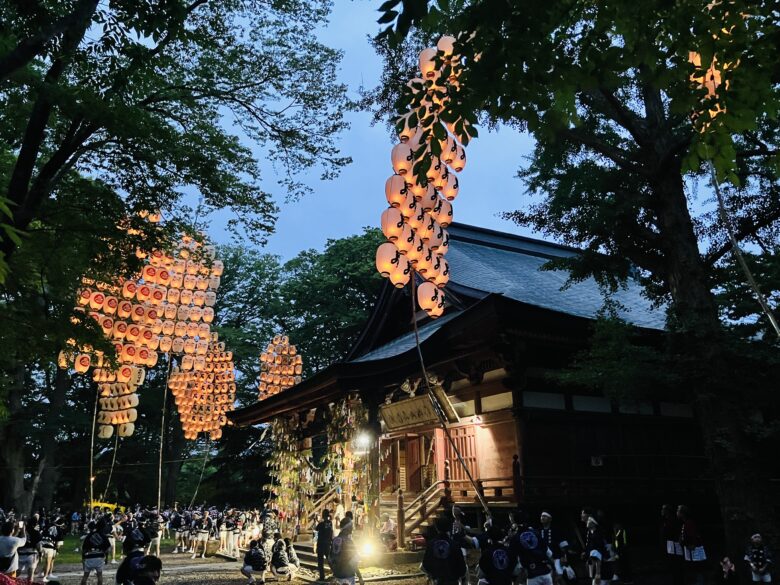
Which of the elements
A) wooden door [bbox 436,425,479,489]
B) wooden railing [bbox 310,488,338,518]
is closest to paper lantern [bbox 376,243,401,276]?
wooden door [bbox 436,425,479,489]

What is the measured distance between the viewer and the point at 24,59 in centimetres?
603

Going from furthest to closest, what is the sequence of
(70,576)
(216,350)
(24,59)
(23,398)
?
(23,398) < (216,350) < (70,576) < (24,59)

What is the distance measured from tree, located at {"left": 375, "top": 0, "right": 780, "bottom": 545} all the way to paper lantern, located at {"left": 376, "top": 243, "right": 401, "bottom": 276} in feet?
10.4

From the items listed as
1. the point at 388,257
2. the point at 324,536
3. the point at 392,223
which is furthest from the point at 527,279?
the point at 324,536

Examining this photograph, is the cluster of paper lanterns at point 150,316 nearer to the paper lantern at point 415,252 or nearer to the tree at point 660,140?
the paper lantern at point 415,252

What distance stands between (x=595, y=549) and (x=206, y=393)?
2166cm

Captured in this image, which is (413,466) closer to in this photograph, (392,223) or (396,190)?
(392,223)

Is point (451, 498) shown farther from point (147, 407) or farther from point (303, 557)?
point (147, 407)

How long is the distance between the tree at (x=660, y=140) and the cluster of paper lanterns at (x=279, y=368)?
17223 mm

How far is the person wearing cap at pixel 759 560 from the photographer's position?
331 inches

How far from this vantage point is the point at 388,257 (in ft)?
47.1

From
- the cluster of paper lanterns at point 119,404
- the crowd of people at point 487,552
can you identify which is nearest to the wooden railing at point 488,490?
the crowd of people at point 487,552

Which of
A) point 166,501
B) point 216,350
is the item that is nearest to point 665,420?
point 216,350

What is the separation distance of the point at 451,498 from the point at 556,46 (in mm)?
12657
